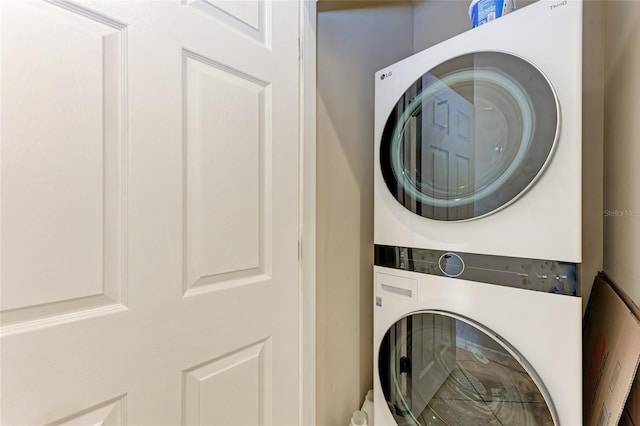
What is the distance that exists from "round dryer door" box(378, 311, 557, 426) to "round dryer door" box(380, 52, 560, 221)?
361mm

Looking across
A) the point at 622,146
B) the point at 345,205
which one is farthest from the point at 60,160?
the point at 622,146

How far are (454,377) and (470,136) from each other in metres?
0.75

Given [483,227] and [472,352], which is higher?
[483,227]

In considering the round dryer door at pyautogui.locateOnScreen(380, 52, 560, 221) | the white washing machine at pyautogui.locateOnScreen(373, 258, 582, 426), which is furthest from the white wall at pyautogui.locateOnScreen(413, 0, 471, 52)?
the white washing machine at pyautogui.locateOnScreen(373, 258, 582, 426)

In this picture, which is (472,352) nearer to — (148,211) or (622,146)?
(622,146)

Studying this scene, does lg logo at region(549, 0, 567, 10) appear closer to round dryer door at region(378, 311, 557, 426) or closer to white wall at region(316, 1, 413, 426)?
white wall at region(316, 1, 413, 426)

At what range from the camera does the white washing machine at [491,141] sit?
72cm

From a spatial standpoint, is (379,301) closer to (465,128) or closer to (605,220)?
(465,128)

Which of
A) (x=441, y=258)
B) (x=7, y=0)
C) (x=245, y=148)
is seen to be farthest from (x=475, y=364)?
(x=7, y=0)

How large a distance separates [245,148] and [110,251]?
434mm

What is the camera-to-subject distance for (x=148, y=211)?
671 millimetres

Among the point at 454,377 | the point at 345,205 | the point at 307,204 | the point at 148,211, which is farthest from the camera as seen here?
the point at 345,205

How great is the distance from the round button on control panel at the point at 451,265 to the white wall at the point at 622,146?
408 millimetres

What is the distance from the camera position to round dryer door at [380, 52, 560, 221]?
29.8 inches
